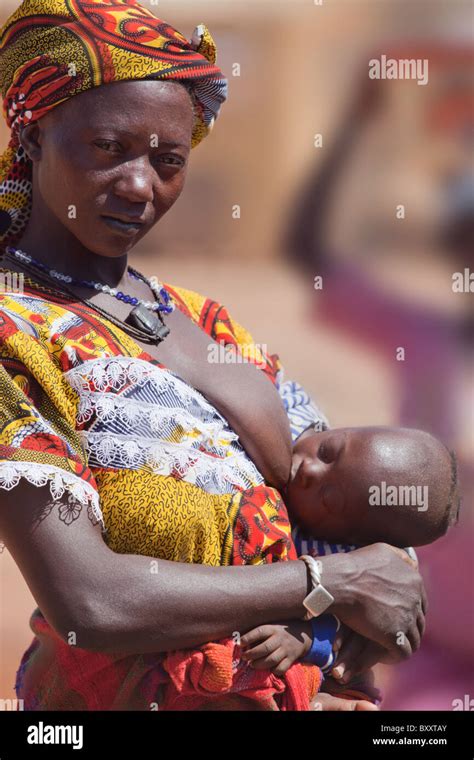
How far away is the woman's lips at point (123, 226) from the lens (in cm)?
220

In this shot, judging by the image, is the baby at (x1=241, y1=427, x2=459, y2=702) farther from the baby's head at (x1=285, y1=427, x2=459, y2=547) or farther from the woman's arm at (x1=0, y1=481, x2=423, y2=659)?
the woman's arm at (x1=0, y1=481, x2=423, y2=659)

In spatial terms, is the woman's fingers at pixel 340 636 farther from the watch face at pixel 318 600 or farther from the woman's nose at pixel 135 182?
the woman's nose at pixel 135 182

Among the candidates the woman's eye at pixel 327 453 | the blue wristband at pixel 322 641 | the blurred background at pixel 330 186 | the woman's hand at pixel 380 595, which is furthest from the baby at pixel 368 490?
the blurred background at pixel 330 186

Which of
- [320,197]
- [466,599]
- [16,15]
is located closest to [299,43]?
[320,197]

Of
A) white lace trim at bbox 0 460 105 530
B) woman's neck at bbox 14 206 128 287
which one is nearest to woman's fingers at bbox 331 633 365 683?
white lace trim at bbox 0 460 105 530

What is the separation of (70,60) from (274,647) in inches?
49.9

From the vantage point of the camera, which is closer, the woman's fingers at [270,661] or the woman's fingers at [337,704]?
the woman's fingers at [270,661]

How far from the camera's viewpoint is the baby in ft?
7.94

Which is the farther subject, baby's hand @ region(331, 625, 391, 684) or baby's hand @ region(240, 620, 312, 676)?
baby's hand @ region(331, 625, 391, 684)

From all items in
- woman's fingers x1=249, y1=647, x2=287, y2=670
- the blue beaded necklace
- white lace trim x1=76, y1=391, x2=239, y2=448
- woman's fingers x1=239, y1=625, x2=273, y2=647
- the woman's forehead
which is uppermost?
the woman's forehead

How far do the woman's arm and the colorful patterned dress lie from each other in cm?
5
